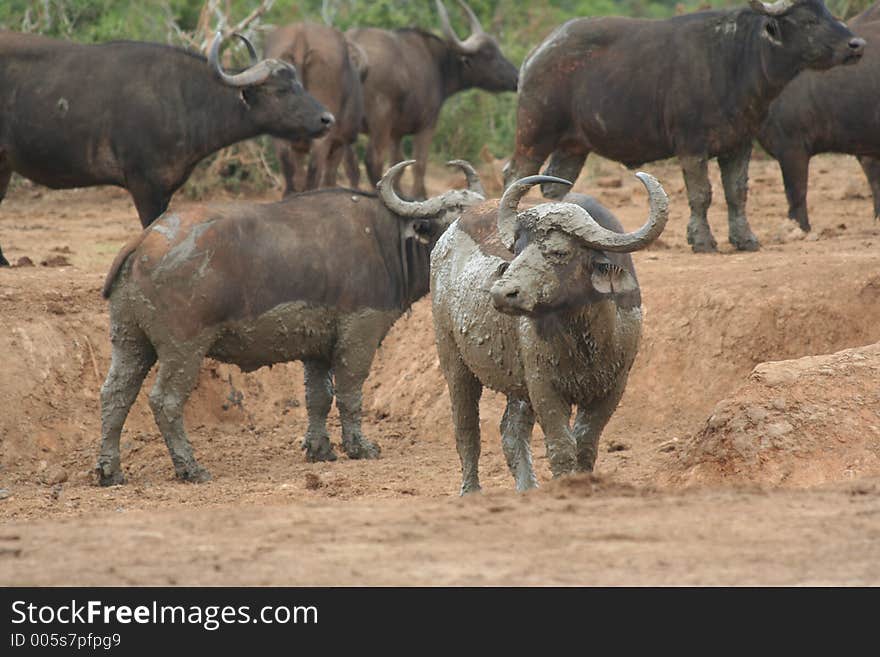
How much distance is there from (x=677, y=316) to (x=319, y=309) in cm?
264

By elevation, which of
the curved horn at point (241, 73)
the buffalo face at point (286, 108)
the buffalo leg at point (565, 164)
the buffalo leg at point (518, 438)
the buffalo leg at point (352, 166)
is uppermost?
the curved horn at point (241, 73)

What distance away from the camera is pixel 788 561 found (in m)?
5.91

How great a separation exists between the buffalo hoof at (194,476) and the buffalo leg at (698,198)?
4854mm

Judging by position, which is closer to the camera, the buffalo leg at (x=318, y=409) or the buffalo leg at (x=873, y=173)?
the buffalo leg at (x=318, y=409)

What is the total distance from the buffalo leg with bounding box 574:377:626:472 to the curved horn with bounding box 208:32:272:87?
562cm

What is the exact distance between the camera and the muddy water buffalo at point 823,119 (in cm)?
1430

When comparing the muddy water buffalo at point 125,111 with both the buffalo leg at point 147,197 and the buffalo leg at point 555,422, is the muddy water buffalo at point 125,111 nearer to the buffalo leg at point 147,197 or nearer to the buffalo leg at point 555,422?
the buffalo leg at point 147,197

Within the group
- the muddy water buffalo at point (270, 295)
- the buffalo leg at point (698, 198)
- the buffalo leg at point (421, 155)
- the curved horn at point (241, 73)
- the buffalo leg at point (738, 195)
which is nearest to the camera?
the muddy water buffalo at point (270, 295)

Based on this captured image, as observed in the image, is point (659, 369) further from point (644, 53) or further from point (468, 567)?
point (468, 567)

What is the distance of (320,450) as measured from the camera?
1141cm

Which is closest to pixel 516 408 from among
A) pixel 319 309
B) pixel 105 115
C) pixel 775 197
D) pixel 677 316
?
pixel 319 309

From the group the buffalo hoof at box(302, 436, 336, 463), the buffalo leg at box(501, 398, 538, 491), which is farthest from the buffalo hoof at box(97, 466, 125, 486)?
the buffalo leg at box(501, 398, 538, 491)

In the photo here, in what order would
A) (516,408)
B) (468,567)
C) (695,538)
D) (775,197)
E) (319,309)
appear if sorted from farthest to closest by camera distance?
(775,197) < (319,309) < (516,408) < (695,538) < (468,567)

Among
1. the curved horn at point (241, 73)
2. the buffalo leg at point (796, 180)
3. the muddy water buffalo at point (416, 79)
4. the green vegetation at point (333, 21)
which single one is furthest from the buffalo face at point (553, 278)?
the green vegetation at point (333, 21)
